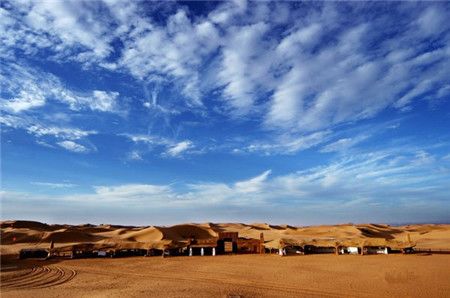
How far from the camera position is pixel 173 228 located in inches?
2442

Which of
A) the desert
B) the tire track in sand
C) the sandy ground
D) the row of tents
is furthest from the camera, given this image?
the row of tents

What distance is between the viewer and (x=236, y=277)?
27.2 meters

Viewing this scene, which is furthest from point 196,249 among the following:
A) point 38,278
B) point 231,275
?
point 38,278

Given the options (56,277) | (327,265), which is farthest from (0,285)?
(327,265)

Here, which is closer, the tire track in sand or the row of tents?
the tire track in sand

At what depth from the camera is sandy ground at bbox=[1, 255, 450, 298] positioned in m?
22.4

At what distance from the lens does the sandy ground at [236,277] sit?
22359 mm

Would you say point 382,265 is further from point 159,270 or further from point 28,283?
point 28,283

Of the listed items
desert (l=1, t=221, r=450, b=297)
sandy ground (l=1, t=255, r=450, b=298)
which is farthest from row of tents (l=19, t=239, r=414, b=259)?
sandy ground (l=1, t=255, r=450, b=298)

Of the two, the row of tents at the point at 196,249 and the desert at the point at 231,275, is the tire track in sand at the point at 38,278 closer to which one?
the desert at the point at 231,275

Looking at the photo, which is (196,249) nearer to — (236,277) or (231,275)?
(231,275)

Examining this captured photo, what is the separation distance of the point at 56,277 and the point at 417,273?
25.2 meters

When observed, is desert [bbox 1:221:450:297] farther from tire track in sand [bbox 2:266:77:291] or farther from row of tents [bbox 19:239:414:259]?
row of tents [bbox 19:239:414:259]

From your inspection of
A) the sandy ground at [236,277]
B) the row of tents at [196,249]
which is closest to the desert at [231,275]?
the sandy ground at [236,277]
